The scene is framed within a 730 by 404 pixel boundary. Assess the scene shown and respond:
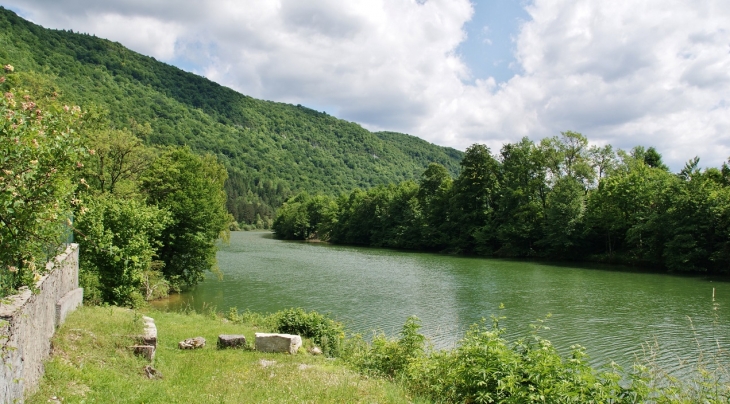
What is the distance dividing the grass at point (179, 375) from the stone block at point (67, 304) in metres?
0.20

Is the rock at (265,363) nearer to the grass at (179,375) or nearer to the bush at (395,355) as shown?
the grass at (179,375)

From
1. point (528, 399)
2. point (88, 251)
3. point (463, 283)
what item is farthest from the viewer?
point (463, 283)

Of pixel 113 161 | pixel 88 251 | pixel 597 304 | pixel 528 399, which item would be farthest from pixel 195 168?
pixel 528 399

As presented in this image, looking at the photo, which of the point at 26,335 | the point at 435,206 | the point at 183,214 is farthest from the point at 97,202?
the point at 435,206

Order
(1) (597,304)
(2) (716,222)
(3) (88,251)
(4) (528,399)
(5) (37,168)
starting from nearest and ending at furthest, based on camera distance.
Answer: (5) (37,168), (4) (528,399), (3) (88,251), (1) (597,304), (2) (716,222)

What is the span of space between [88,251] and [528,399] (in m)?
16.5

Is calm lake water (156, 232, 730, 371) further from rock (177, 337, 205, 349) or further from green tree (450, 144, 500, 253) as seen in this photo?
green tree (450, 144, 500, 253)

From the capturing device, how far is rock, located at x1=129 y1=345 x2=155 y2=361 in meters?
9.70

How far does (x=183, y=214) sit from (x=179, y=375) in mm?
20819

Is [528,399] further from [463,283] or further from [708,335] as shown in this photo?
[463,283]

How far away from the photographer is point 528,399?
6.93 m

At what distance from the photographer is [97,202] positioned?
1850cm

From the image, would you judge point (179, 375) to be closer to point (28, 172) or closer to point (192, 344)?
point (192, 344)

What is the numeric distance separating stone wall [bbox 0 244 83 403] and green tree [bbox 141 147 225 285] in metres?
18.5
